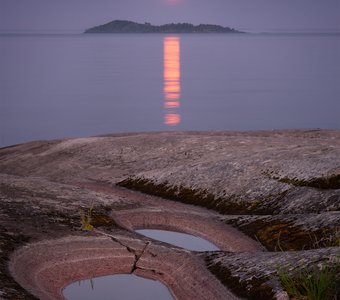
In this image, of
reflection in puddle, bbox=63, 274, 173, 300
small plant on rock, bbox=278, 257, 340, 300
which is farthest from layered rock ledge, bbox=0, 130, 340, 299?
small plant on rock, bbox=278, 257, 340, 300

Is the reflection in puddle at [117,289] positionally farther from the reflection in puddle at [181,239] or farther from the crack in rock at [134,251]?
the reflection in puddle at [181,239]

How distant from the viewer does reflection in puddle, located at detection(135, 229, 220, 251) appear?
93.5ft

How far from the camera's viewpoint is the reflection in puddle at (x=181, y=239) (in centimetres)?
2850

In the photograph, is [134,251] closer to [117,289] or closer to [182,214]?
[117,289]

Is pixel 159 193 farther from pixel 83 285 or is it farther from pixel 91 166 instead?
pixel 83 285

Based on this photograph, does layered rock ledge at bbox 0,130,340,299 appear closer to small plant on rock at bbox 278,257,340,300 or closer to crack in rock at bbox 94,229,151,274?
crack in rock at bbox 94,229,151,274

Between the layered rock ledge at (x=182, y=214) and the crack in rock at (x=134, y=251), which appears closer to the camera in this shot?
the layered rock ledge at (x=182, y=214)

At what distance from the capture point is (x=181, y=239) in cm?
2967

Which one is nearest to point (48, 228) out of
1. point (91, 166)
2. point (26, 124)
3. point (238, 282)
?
point (238, 282)

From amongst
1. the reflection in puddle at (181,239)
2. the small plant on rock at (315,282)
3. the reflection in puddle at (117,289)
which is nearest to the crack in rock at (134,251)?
the reflection in puddle at (117,289)

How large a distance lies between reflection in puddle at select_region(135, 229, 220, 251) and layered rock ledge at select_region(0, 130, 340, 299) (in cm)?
54

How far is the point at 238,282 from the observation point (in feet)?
69.8

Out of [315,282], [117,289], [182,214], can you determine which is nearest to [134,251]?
[117,289]

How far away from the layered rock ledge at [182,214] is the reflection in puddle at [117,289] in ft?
1.20
